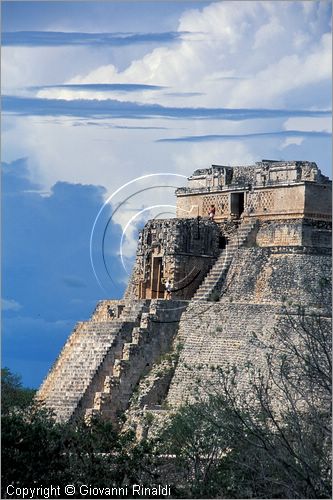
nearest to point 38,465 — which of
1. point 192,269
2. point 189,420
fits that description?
point 189,420

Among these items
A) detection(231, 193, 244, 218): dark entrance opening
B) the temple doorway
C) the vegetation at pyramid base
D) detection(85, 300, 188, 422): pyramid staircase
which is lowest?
the vegetation at pyramid base

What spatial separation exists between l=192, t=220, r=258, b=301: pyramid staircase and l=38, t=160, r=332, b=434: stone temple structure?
1.4 inches

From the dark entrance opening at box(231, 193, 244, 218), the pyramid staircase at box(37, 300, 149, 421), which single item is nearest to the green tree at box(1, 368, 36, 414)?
the pyramid staircase at box(37, 300, 149, 421)

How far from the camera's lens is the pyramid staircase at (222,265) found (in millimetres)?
49000

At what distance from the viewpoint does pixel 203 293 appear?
161 feet

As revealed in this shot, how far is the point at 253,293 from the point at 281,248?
129 centimetres

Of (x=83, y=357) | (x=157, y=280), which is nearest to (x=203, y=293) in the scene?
(x=157, y=280)

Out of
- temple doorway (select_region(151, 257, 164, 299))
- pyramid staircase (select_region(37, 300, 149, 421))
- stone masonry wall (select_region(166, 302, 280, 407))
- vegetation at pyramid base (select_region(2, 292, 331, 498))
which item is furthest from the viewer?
temple doorway (select_region(151, 257, 164, 299))

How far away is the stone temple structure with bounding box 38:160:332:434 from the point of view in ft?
154

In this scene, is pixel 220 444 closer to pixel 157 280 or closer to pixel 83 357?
pixel 83 357

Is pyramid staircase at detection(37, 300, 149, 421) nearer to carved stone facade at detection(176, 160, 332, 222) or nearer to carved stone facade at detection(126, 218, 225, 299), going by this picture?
carved stone facade at detection(126, 218, 225, 299)

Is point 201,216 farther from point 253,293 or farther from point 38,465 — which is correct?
point 38,465

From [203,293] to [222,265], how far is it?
864 mm

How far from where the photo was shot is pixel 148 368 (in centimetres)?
4816
